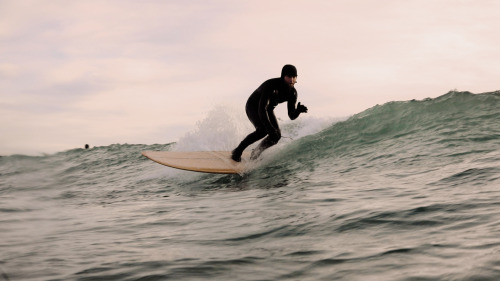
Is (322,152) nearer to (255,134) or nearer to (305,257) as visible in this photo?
(255,134)

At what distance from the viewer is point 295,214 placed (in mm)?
5742

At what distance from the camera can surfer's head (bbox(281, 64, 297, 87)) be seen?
917 centimetres

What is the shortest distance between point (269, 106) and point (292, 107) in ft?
1.49

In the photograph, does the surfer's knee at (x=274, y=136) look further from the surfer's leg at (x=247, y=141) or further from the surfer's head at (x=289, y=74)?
the surfer's head at (x=289, y=74)

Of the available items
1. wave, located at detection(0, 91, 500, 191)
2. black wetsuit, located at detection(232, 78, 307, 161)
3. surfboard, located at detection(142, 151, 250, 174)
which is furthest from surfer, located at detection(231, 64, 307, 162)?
wave, located at detection(0, 91, 500, 191)

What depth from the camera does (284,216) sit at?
5684 millimetres

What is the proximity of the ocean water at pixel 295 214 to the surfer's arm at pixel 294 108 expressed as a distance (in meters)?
1.16

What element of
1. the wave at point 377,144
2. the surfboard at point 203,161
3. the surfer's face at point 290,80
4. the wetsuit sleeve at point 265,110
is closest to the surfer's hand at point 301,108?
the surfer's face at point 290,80

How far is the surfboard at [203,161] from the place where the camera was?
10055mm

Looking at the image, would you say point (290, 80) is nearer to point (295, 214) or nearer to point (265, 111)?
point (265, 111)

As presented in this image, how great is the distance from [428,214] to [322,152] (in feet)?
21.3

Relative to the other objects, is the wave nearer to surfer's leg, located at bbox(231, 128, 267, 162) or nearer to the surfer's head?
surfer's leg, located at bbox(231, 128, 267, 162)

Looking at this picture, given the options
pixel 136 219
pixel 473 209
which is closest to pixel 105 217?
pixel 136 219

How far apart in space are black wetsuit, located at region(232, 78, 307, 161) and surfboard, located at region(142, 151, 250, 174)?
562mm
